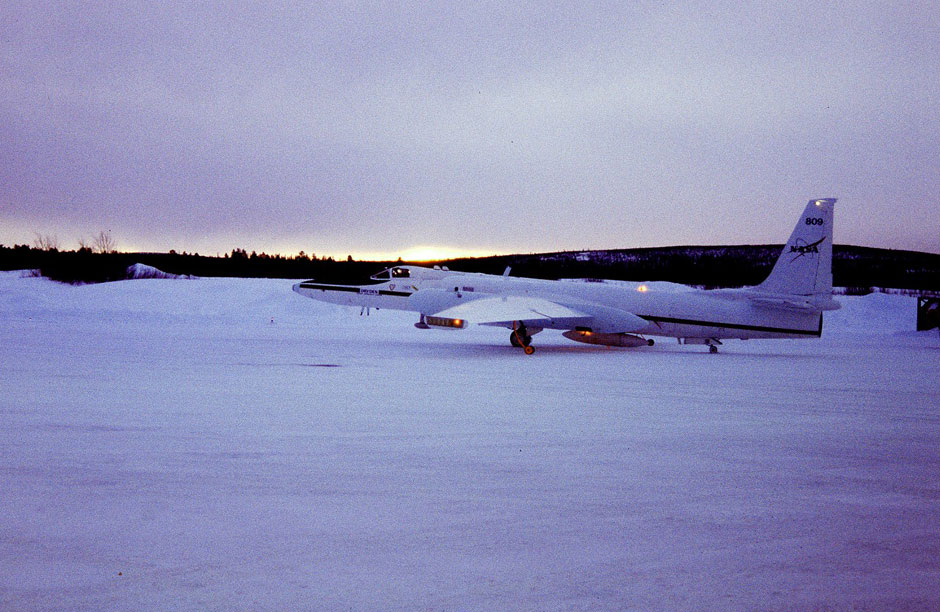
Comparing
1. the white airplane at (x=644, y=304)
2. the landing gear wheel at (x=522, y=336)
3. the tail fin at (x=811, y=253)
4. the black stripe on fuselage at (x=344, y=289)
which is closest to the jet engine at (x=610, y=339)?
the white airplane at (x=644, y=304)

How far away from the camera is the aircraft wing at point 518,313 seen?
68.6ft

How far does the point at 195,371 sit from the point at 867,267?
98.4m

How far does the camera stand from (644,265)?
9550 centimetres

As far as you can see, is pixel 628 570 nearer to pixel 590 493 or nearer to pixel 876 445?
pixel 590 493

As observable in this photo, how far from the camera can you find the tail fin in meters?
21.5

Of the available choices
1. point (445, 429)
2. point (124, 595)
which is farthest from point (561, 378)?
point (124, 595)

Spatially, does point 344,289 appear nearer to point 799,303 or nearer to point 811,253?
point 799,303

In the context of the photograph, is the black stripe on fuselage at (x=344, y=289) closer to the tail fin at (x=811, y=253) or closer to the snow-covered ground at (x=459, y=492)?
the snow-covered ground at (x=459, y=492)

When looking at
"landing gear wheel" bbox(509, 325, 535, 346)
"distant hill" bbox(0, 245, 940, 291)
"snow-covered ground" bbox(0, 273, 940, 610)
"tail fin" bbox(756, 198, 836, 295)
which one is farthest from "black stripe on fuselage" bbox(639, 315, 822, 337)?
"distant hill" bbox(0, 245, 940, 291)

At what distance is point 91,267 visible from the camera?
52844 mm

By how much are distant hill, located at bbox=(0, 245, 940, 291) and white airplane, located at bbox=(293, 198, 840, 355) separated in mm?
41288

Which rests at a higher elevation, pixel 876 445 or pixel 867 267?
pixel 867 267

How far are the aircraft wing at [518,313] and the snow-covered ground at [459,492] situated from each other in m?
6.26

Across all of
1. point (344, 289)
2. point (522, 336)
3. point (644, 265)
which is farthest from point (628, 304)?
point (644, 265)
